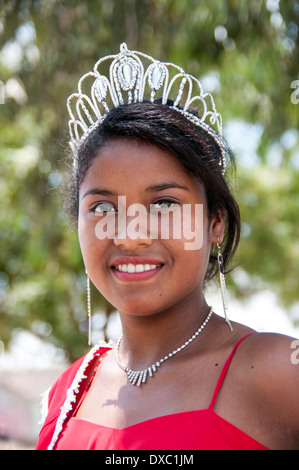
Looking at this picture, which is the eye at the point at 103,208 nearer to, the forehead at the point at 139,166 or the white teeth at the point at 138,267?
the forehead at the point at 139,166

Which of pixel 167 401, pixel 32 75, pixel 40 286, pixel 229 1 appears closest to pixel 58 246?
pixel 40 286

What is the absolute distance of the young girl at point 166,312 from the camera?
1.74 metres

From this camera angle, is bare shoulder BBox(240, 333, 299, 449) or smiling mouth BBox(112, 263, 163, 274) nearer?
bare shoulder BBox(240, 333, 299, 449)

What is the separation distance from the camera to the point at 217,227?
7.29 ft

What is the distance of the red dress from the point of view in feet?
5.66

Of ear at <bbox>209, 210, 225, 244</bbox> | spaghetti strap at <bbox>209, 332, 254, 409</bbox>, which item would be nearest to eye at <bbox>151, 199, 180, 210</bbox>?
ear at <bbox>209, 210, 225, 244</bbox>

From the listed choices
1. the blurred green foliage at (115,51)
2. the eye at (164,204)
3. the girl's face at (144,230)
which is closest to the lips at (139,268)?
the girl's face at (144,230)

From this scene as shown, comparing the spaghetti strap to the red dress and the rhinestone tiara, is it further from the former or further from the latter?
the rhinestone tiara

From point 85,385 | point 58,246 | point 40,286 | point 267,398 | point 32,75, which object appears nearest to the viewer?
point 267,398

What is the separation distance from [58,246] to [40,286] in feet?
8.31

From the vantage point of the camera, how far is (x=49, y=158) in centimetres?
555

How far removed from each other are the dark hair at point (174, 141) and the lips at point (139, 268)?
0.33m

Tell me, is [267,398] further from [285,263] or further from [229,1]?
[285,263]

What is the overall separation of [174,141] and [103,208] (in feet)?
1.09
